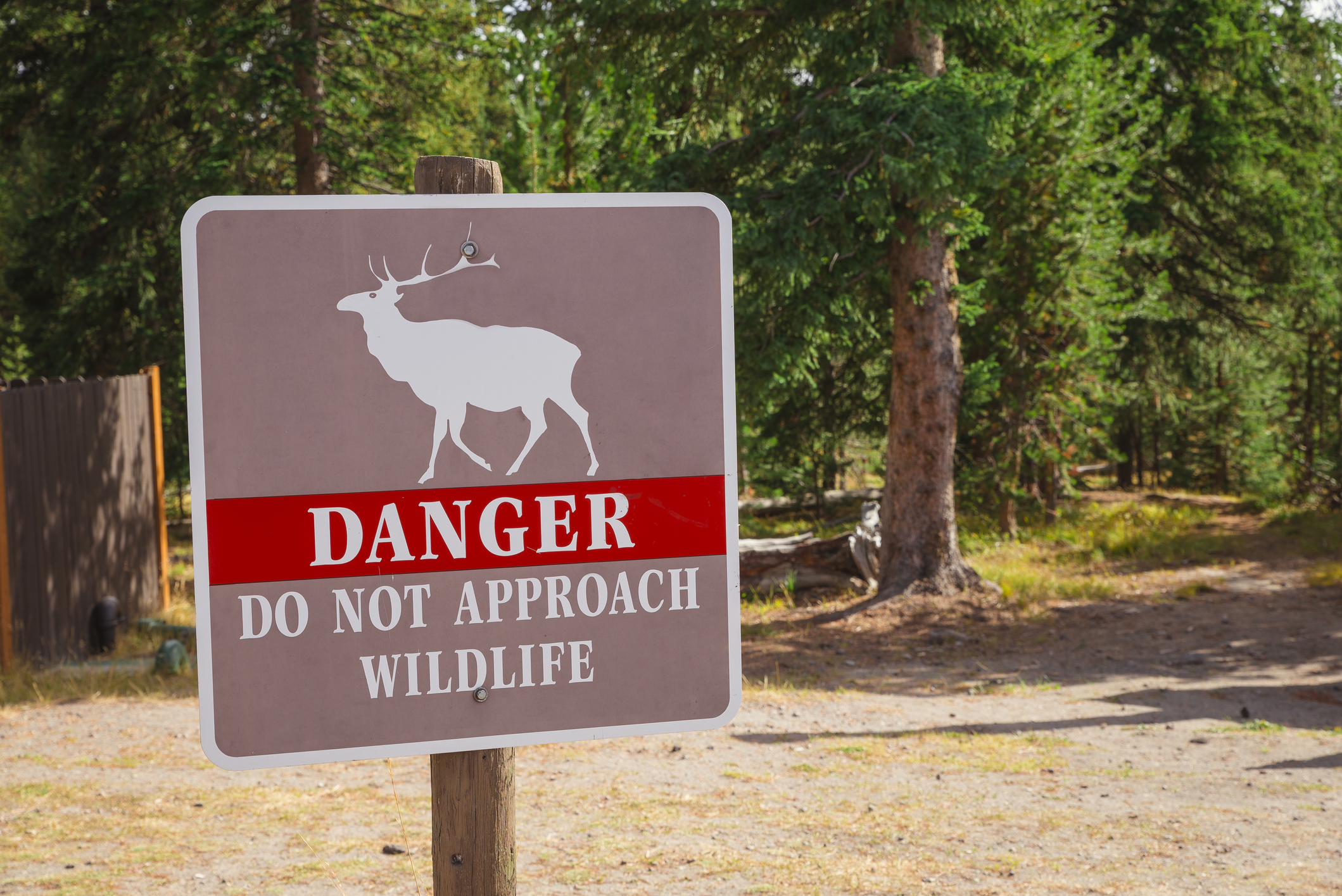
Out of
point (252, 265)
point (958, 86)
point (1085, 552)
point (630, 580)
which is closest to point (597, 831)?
point (630, 580)

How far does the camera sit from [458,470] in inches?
70.3

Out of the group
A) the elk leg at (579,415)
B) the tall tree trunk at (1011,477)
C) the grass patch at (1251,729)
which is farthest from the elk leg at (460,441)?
the tall tree trunk at (1011,477)

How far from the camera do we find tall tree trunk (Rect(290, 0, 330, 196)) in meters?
12.7

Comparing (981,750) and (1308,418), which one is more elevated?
(1308,418)

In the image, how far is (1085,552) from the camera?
48.3ft

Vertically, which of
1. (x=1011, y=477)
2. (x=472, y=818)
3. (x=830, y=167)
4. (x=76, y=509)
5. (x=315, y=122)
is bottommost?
(x=472, y=818)

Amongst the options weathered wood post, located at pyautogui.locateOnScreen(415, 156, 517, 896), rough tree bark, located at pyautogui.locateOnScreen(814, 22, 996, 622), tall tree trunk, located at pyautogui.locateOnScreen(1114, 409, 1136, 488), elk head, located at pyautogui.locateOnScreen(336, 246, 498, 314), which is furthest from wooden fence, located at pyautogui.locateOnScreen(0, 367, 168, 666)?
tall tree trunk, located at pyautogui.locateOnScreen(1114, 409, 1136, 488)

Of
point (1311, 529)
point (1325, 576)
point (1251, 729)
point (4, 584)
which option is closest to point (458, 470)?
point (1251, 729)

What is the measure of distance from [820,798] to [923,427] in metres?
6.85

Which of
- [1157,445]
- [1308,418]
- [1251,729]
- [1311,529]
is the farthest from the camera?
[1157,445]

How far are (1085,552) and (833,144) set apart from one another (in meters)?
7.99

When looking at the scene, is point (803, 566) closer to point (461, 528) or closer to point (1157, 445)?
point (461, 528)

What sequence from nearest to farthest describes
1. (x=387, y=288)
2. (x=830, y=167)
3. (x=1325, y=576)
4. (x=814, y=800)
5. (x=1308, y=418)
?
(x=387, y=288), (x=814, y=800), (x=830, y=167), (x=1325, y=576), (x=1308, y=418)

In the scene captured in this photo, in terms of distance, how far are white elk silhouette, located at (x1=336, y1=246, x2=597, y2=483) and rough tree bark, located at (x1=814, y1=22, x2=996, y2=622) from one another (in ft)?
32.4
